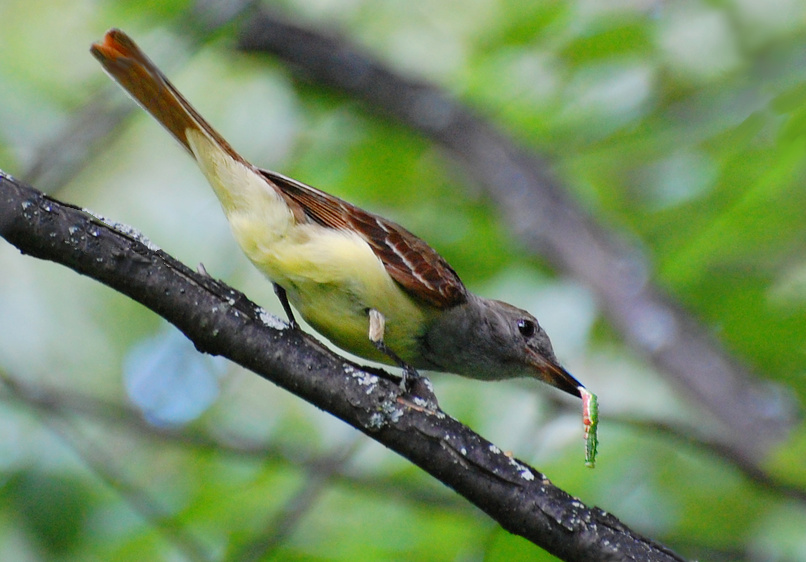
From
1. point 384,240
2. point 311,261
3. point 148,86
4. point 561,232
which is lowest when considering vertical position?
Answer: point 311,261

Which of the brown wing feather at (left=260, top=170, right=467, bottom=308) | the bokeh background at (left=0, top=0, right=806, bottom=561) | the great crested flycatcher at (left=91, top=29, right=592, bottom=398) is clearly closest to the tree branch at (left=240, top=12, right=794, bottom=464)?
the bokeh background at (left=0, top=0, right=806, bottom=561)

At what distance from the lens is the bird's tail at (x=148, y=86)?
13.1ft

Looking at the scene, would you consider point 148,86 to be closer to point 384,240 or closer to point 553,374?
point 384,240

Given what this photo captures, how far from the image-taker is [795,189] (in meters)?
5.18

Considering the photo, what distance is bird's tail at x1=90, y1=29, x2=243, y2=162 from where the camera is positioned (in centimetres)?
398

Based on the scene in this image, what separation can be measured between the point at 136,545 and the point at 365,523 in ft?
4.79

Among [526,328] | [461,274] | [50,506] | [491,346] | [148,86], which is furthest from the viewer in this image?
[461,274]

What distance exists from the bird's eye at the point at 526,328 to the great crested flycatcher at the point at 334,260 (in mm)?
224

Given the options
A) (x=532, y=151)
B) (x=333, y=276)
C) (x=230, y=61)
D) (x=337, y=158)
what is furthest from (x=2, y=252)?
(x=333, y=276)

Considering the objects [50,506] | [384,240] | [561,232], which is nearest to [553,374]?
[384,240]

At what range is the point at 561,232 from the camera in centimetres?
695

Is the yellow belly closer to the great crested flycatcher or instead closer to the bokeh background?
the great crested flycatcher

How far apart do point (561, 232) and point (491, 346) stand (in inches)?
84.4

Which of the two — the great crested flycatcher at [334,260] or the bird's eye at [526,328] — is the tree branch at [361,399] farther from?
the bird's eye at [526,328]
